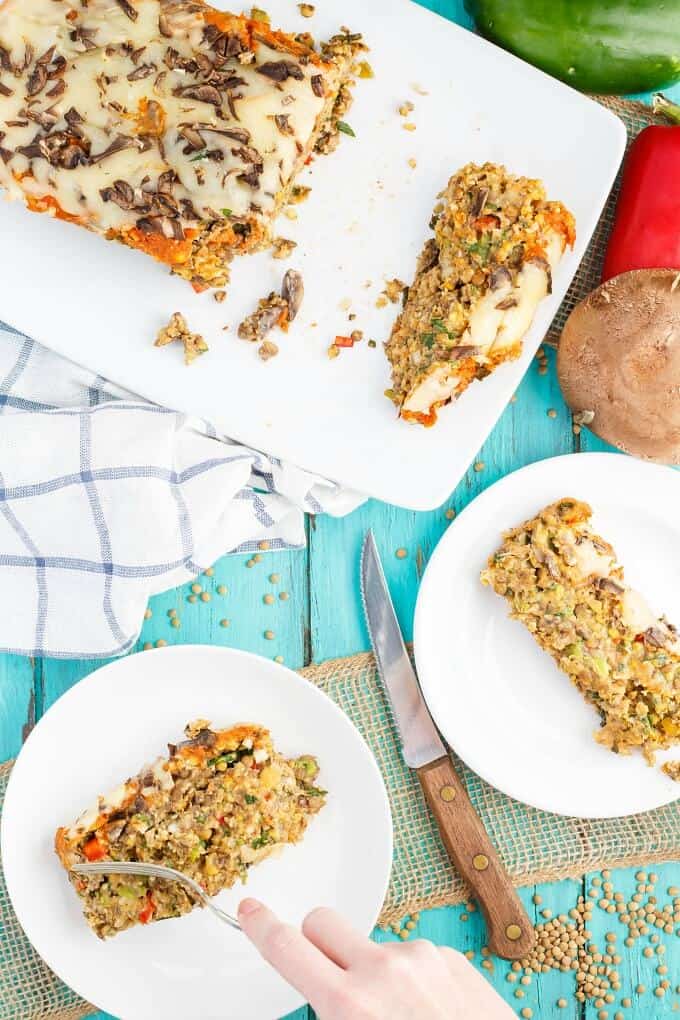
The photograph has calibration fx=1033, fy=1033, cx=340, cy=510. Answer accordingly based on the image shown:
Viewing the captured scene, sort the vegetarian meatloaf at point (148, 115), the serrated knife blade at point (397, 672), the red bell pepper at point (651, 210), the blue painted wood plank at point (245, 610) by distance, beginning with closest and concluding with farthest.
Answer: the vegetarian meatloaf at point (148, 115)
the red bell pepper at point (651, 210)
the serrated knife blade at point (397, 672)
the blue painted wood plank at point (245, 610)

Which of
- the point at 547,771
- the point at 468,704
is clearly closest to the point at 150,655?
the point at 468,704

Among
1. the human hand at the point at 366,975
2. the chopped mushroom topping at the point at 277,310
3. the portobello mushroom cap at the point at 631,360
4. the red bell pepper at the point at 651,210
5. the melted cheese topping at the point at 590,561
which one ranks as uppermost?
the red bell pepper at the point at 651,210

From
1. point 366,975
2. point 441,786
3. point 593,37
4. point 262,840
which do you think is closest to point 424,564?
point 441,786

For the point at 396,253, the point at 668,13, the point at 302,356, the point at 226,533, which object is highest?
the point at 668,13

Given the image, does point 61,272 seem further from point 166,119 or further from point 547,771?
point 547,771

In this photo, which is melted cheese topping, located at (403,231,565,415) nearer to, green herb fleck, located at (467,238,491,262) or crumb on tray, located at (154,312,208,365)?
green herb fleck, located at (467,238,491,262)

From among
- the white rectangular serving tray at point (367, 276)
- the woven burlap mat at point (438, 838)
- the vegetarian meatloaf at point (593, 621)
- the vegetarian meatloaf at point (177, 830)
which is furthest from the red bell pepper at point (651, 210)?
the vegetarian meatloaf at point (177, 830)

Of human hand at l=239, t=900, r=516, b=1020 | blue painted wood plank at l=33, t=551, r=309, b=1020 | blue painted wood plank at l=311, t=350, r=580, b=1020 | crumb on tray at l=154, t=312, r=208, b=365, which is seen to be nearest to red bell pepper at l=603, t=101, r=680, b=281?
blue painted wood plank at l=311, t=350, r=580, b=1020

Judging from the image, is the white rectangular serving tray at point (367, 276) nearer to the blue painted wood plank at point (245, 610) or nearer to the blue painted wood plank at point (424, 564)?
the blue painted wood plank at point (424, 564)
